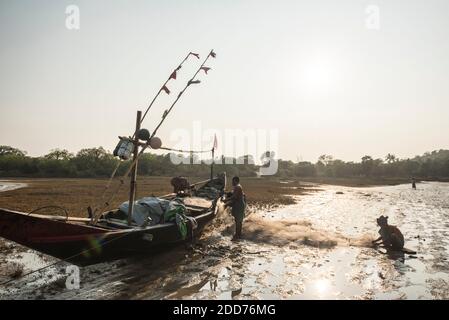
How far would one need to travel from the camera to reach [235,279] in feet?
24.8

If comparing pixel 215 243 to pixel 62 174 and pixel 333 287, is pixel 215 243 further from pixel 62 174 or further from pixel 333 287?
pixel 62 174

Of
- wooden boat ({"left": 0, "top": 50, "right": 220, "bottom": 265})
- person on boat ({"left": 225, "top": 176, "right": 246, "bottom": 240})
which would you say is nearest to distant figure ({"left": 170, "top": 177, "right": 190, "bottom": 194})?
person on boat ({"left": 225, "top": 176, "right": 246, "bottom": 240})

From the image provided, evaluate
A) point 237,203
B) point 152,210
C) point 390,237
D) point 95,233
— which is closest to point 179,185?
point 237,203

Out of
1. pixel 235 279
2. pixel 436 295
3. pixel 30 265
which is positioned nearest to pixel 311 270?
pixel 235 279

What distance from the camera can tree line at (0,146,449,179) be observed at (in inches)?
2680

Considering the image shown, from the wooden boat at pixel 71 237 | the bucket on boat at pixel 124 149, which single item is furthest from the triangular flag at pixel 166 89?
the wooden boat at pixel 71 237

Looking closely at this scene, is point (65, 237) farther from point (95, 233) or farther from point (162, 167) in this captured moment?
point (162, 167)

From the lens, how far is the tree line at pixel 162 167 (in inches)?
2680

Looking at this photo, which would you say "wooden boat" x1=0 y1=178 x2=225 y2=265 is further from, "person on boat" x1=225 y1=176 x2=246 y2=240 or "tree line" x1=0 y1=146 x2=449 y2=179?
"tree line" x1=0 y1=146 x2=449 y2=179

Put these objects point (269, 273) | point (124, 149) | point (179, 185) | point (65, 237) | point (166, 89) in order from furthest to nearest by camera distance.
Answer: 1. point (179, 185)
2. point (166, 89)
3. point (124, 149)
4. point (269, 273)
5. point (65, 237)

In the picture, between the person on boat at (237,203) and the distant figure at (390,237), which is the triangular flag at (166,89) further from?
the distant figure at (390,237)

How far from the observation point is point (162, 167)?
266ft

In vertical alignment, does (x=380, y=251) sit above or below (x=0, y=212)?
below
